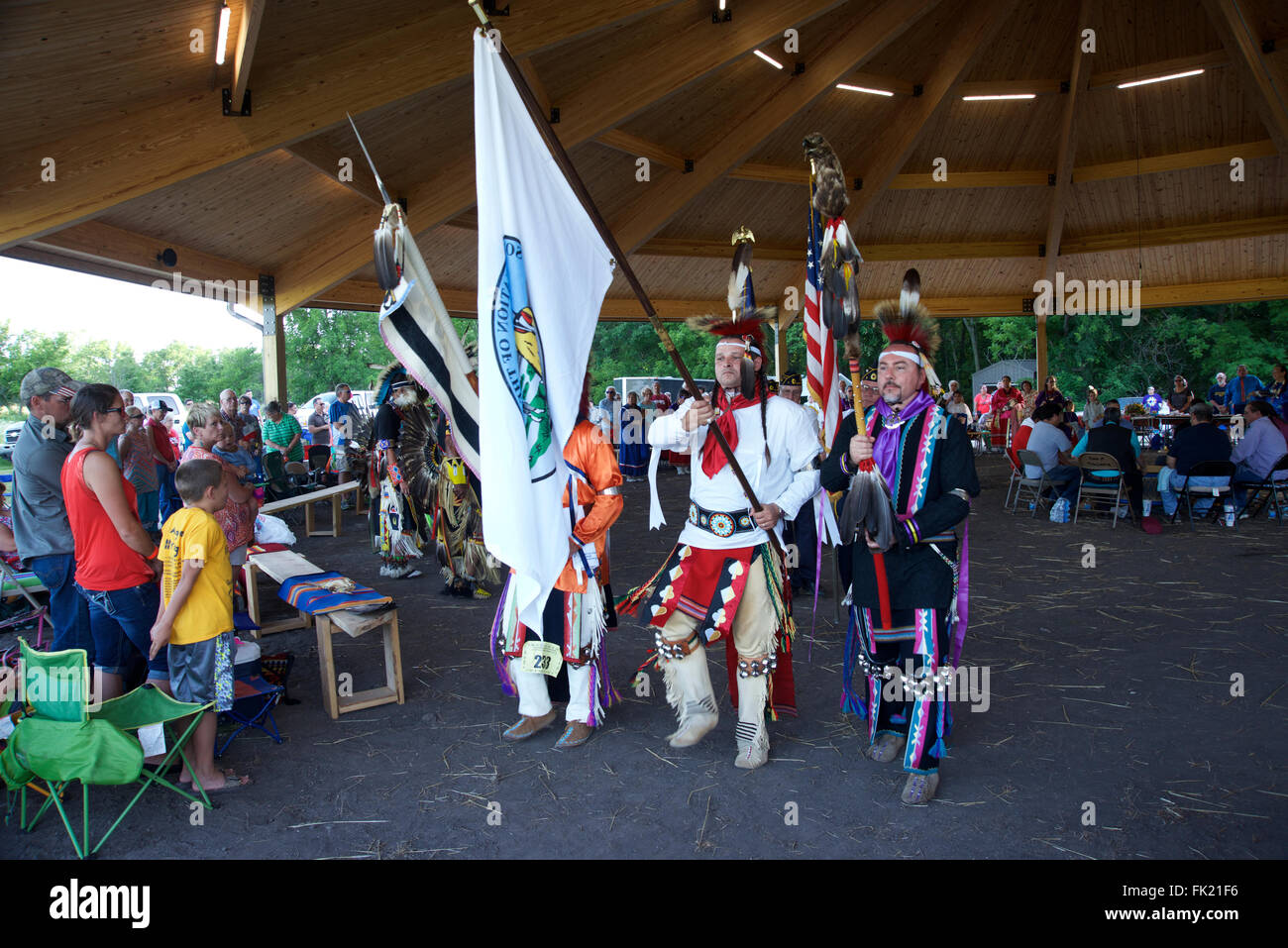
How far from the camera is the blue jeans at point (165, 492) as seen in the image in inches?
329

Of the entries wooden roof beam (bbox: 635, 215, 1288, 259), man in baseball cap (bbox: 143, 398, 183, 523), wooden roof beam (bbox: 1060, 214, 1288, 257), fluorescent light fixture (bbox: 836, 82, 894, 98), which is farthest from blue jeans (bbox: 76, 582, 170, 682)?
wooden roof beam (bbox: 1060, 214, 1288, 257)

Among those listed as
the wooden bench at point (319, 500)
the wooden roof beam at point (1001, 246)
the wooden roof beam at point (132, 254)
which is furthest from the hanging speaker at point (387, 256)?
the wooden roof beam at point (1001, 246)

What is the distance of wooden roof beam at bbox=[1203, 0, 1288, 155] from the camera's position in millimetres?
8492

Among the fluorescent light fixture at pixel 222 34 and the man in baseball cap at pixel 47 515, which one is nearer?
the man in baseball cap at pixel 47 515

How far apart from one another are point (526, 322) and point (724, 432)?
3.18 feet

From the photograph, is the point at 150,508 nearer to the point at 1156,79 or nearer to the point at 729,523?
the point at 729,523

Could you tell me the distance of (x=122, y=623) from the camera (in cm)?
358

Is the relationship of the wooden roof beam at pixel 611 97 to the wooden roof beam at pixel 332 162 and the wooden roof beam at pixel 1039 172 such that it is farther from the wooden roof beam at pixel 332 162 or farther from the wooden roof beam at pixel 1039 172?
the wooden roof beam at pixel 1039 172

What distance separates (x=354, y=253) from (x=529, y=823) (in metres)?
8.87

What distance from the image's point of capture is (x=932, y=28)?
10375mm

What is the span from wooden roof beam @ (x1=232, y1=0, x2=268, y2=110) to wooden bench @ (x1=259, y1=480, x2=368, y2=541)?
3.26 metres

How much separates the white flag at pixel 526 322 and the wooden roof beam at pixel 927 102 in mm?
8468
